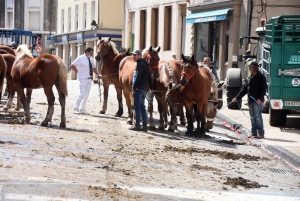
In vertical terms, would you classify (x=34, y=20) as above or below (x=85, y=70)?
above

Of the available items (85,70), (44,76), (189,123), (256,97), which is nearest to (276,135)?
(256,97)

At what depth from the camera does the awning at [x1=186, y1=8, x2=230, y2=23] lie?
33737 mm

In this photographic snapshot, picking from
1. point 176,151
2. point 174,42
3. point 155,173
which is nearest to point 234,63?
point 174,42

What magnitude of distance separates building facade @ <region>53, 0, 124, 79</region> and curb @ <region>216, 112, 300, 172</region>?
34.1m

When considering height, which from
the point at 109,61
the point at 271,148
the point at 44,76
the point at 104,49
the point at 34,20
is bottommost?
the point at 271,148

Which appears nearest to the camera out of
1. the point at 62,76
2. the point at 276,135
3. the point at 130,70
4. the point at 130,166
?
the point at 130,166

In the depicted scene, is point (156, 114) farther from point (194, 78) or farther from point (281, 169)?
point (281, 169)

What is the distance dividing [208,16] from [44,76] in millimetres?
20641

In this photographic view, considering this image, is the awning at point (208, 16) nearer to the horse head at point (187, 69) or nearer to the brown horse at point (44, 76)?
the horse head at point (187, 69)

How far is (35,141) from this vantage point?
1277cm

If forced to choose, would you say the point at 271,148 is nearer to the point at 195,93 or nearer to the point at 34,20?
the point at 195,93

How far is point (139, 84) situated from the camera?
1622 centimetres

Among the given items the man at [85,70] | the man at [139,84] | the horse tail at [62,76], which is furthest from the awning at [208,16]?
the horse tail at [62,76]

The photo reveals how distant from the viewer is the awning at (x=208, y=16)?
3374 centimetres
